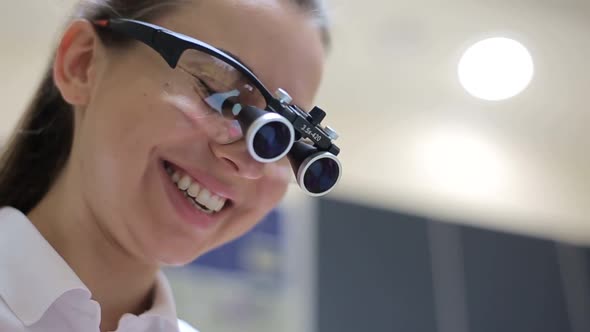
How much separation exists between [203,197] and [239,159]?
71mm

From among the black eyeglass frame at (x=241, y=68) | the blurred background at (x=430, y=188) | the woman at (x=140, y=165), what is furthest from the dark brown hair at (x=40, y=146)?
the blurred background at (x=430, y=188)

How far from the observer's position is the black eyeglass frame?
518 mm

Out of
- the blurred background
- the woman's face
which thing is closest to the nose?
the woman's face

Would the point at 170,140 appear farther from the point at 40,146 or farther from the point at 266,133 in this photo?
the point at 40,146

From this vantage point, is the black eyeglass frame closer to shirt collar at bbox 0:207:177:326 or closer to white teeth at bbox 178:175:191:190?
white teeth at bbox 178:175:191:190

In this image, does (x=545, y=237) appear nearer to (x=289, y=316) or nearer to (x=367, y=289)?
(x=367, y=289)

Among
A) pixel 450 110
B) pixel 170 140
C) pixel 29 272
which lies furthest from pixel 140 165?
pixel 450 110

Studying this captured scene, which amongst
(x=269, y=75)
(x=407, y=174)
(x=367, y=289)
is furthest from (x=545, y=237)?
(x=269, y=75)

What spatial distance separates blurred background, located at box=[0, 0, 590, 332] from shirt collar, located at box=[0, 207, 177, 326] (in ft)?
2.66

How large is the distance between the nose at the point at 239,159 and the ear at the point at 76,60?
0.17m

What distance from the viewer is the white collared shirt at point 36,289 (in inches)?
20.6

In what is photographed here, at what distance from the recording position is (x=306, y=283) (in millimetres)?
1511

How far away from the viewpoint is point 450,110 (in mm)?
1897

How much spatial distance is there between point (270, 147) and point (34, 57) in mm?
1255
